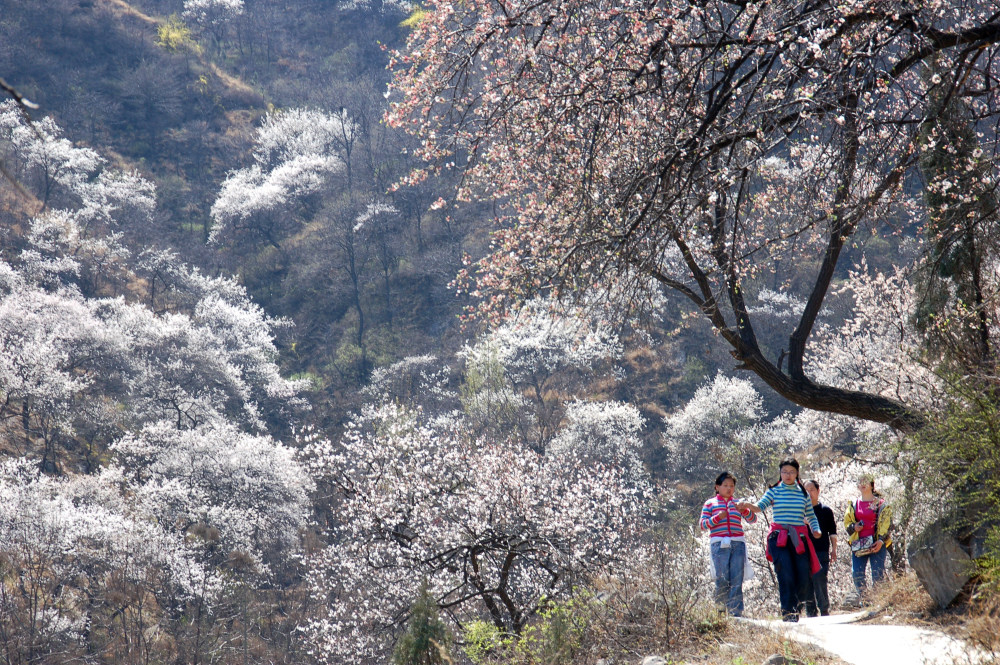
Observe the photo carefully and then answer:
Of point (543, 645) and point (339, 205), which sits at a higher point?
point (339, 205)

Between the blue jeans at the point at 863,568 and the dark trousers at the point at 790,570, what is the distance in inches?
45.4

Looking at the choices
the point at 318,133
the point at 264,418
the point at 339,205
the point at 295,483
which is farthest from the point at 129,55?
the point at 295,483

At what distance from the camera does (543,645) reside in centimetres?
486

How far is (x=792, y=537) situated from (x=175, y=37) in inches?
2669

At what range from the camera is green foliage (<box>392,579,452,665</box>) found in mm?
5453

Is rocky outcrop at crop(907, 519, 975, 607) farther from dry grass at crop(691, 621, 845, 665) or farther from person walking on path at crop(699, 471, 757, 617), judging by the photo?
person walking on path at crop(699, 471, 757, 617)

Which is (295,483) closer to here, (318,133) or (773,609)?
(773,609)

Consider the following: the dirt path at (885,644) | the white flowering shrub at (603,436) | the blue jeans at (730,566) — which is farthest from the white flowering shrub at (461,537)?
the white flowering shrub at (603,436)

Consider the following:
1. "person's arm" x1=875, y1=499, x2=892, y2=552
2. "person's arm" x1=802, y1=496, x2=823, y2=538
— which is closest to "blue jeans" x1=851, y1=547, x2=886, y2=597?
"person's arm" x1=875, y1=499, x2=892, y2=552

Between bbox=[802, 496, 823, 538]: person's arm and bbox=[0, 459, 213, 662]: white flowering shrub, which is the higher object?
bbox=[802, 496, 823, 538]: person's arm

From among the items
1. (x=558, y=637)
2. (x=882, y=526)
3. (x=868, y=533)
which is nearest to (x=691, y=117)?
(x=558, y=637)

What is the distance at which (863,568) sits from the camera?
7.03 m

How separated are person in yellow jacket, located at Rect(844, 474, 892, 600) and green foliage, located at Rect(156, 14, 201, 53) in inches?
2613

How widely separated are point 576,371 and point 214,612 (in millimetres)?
20878
